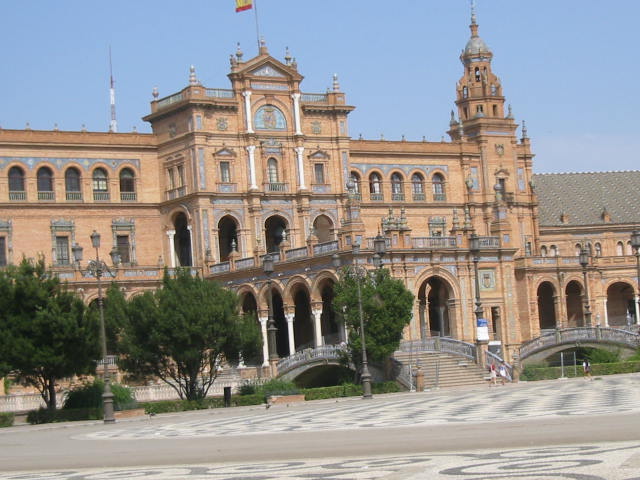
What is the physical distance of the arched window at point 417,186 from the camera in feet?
299

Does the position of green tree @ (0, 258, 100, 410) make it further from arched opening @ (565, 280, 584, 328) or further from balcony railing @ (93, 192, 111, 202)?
arched opening @ (565, 280, 584, 328)

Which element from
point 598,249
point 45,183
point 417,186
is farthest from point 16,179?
point 598,249

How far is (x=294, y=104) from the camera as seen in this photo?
82.8 meters

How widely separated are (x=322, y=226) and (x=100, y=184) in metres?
13.9

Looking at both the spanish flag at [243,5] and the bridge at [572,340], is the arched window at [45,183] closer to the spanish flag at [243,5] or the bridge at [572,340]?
the spanish flag at [243,5]

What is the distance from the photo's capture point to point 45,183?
80.1m

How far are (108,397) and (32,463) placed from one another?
2074cm

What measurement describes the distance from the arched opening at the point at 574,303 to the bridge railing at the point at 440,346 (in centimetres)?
3413

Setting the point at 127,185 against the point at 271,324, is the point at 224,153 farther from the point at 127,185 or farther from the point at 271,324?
the point at 271,324

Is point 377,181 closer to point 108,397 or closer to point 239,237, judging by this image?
point 239,237

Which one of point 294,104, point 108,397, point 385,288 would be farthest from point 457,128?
point 108,397

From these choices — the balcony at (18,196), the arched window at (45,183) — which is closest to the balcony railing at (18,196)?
the balcony at (18,196)

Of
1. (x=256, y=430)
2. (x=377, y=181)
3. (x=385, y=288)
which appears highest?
(x=377, y=181)

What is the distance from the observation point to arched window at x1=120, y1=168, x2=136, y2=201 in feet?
270
